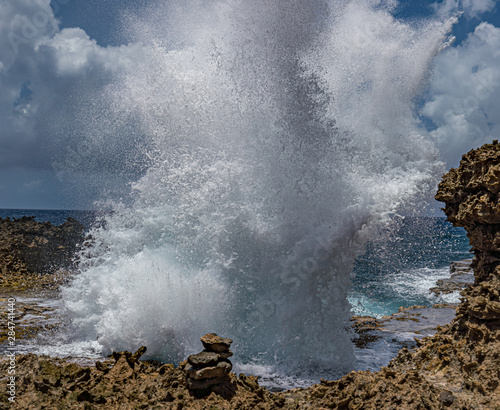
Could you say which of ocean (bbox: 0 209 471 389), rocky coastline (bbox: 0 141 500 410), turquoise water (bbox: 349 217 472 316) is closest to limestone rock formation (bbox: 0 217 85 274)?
ocean (bbox: 0 209 471 389)

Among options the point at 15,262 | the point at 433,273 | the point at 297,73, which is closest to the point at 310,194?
the point at 297,73

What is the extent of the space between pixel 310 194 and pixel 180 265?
3838 millimetres

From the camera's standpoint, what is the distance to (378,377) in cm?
461

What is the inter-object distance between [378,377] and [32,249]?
2051 centimetres

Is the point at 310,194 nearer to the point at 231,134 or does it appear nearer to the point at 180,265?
the point at 231,134

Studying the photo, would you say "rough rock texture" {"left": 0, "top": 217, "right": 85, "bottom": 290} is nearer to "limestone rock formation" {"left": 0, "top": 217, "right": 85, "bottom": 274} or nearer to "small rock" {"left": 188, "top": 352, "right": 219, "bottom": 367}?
"limestone rock formation" {"left": 0, "top": 217, "right": 85, "bottom": 274}

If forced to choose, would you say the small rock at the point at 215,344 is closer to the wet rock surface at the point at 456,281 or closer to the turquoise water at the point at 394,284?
the turquoise water at the point at 394,284

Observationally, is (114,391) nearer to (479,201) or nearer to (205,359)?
(205,359)

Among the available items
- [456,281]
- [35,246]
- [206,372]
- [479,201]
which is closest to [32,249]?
[35,246]

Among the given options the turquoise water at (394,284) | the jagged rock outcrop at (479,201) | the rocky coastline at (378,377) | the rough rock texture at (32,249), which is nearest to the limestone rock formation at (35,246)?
the rough rock texture at (32,249)

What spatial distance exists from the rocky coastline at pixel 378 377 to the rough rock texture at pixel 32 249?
42.3 ft

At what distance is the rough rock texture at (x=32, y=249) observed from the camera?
1858 cm

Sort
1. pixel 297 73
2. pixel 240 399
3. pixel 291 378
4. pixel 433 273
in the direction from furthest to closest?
pixel 433 273 < pixel 297 73 < pixel 291 378 < pixel 240 399

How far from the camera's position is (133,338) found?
854 cm
